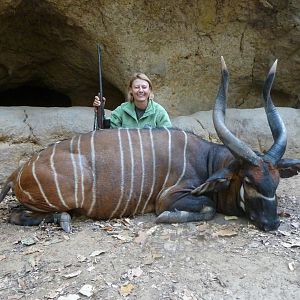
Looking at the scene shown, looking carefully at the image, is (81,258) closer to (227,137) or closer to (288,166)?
(227,137)

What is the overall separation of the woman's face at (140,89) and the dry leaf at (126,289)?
2.02m

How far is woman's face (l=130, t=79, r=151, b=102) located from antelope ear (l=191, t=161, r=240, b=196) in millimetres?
1164

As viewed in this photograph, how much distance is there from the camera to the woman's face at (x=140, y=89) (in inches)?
165

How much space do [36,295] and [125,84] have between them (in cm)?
323

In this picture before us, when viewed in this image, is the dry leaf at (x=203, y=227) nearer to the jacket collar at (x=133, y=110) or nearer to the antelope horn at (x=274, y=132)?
the antelope horn at (x=274, y=132)

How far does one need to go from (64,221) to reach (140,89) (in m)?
1.41

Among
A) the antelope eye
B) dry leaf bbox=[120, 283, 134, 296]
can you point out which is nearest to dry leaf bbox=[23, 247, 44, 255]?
dry leaf bbox=[120, 283, 134, 296]

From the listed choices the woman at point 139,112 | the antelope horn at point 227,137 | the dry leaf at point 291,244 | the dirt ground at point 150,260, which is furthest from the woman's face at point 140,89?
the dry leaf at point 291,244

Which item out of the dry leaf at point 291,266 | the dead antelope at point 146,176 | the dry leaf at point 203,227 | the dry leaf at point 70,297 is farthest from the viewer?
the dead antelope at point 146,176

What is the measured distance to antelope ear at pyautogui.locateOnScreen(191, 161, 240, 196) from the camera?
11.0ft

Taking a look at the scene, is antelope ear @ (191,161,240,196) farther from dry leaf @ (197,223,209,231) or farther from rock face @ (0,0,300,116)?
rock face @ (0,0,300,116)

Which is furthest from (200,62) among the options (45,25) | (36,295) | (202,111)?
(36,295)

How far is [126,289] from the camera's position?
256 cm

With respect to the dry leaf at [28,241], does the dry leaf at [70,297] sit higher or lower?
higher
